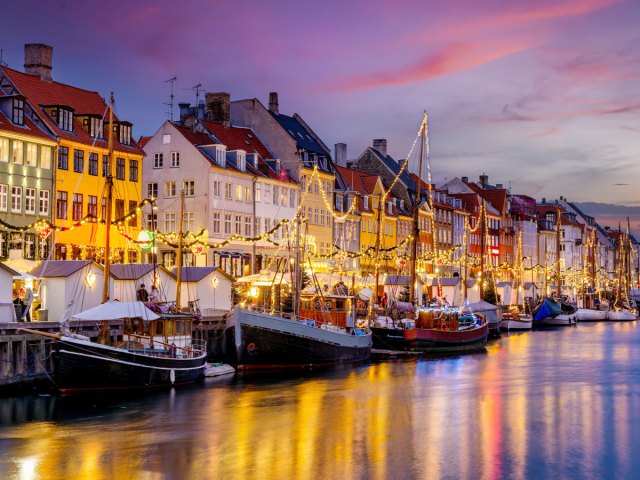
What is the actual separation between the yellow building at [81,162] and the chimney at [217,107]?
14114 millimetres

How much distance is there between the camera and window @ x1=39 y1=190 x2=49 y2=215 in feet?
191

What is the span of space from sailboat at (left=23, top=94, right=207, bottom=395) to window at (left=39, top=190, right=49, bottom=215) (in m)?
17.6

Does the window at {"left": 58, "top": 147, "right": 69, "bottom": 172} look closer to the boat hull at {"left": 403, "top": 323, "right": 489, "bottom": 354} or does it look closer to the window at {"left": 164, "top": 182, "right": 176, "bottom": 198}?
the window at {"left": 164, "top": 182, "right": 176, "bottom": 198}

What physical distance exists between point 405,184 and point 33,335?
73878mm

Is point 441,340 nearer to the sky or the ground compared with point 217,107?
nearer to the ground

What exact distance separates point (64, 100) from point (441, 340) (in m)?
28.7

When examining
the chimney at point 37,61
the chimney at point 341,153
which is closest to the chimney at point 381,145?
the chimney at point 341,153

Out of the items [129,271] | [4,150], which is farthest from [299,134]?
[129,271]

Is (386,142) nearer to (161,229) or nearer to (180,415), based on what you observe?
(161,229)

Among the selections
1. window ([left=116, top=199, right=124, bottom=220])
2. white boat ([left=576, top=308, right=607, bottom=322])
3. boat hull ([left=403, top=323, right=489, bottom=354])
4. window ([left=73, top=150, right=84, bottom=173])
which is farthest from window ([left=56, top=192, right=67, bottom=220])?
white boat ([left=576, top=308, right=607, bottom=322])

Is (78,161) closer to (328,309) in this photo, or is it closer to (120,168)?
(120,168)

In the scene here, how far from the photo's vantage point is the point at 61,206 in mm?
59844

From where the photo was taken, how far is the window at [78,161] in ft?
199

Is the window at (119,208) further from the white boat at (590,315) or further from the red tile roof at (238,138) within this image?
the white boat at (590,315)
